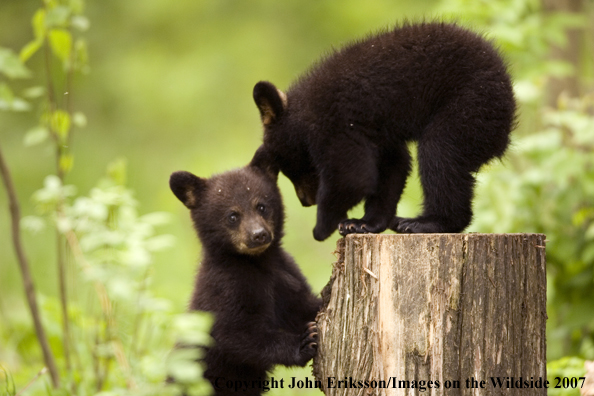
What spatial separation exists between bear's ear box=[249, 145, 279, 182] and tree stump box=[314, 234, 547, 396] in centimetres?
127

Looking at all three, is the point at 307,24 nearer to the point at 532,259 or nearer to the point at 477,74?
the point at 477,74

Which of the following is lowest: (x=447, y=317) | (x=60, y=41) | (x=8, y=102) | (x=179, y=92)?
(x=447, y=317)

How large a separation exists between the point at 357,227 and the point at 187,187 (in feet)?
3.66

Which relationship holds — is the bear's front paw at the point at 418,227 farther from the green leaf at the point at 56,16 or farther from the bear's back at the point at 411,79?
the green leaf at the point at 56,16

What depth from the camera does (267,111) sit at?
3990 mm

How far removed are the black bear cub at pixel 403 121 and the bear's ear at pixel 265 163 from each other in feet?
0.84

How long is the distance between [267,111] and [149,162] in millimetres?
8710

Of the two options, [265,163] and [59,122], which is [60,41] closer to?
[59,122]

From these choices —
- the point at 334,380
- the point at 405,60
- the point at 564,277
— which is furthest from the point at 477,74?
the point at 564,277

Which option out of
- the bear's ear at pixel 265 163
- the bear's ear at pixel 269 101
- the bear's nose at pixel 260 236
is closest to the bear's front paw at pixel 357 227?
the bear's nose at pixel 260 236

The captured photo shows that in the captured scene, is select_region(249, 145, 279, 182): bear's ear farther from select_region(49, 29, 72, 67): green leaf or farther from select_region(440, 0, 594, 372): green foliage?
select_region(440, 0, 594, 372): green foliage

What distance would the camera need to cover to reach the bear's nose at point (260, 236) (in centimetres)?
367

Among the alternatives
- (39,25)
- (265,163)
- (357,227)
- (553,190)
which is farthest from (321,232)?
(553,190)

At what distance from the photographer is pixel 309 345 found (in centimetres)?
320
